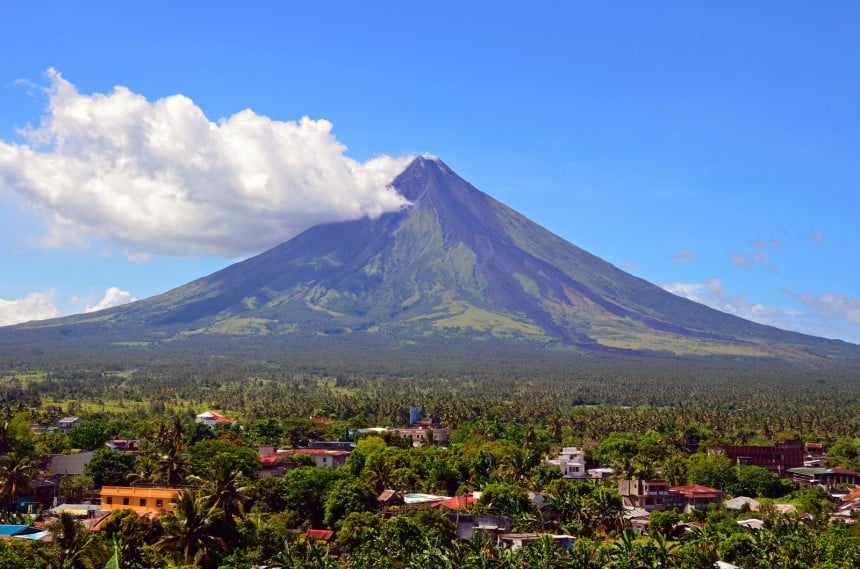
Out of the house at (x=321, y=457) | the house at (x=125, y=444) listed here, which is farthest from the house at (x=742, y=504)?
the house at (x=125, y=444)

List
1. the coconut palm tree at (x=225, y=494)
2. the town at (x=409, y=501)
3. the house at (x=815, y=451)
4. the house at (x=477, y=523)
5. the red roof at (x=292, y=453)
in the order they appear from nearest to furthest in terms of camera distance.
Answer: the town at (x=409, y=501) → the coconut palm tree at (x=225, y=494) → the house at (x=477, y=523) → the red roof at (x=292, y=453) → the house at (x=815, y=451)

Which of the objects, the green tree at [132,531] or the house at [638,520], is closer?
the green tree at [132,531]

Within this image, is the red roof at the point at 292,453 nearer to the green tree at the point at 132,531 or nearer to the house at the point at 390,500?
the house at the point at 390,500

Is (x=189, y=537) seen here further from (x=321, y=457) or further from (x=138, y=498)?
(x=321, y=457)

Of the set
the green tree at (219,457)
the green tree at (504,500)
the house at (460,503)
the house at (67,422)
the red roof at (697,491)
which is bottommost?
the red roof at (697,491)

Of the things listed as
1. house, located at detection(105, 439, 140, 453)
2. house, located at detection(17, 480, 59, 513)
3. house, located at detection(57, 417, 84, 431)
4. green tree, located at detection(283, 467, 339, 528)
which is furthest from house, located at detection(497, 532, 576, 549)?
house, located at detection(57, 417, 84, 431)

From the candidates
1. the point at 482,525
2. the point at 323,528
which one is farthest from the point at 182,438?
the point at 482,525

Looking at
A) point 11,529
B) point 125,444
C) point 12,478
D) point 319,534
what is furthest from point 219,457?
point 125,444

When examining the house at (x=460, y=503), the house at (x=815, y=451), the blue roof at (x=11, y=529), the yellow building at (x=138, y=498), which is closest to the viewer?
the blue roof at (x=11, y=529)
